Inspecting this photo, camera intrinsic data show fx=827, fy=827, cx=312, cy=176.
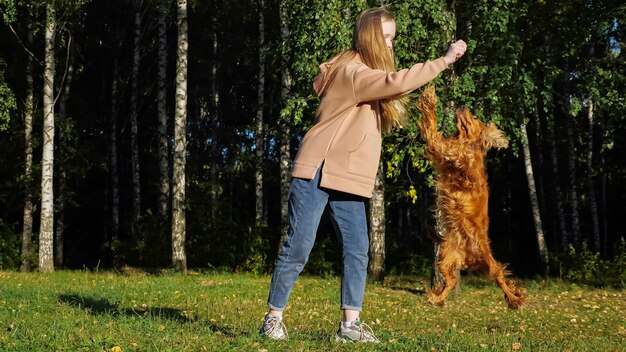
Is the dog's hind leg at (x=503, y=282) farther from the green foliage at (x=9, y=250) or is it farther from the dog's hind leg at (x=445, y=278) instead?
the green foliage at (x=9, y=250)

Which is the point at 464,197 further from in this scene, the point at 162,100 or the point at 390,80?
the point at 162,100

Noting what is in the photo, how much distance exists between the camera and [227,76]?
37.7m

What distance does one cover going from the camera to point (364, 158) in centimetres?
528

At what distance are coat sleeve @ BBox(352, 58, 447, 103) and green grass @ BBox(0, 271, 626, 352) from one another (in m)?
1.58

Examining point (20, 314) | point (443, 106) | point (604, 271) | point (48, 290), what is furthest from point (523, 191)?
point (20, 314)

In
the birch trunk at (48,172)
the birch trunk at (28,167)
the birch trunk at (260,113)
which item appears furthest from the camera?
the birch trunk at (260,113)

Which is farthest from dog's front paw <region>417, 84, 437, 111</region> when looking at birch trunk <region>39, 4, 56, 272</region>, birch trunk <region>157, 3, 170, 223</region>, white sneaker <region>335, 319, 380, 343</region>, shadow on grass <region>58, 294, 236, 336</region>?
birch trunk <region>157, 3, 170, 223</region>

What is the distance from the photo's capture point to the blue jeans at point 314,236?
525cm

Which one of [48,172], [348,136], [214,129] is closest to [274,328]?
[348,136]

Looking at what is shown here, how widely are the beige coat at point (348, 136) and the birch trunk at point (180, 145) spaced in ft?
41.7

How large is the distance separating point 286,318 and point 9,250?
17.4m

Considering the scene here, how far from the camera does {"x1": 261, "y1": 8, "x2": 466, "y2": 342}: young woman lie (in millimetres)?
5227

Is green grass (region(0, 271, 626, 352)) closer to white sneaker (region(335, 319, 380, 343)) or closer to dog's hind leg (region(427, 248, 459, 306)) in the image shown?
white sneaker (region(335, 319, 380, 343))

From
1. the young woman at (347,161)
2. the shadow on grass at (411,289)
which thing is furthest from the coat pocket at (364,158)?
the shadow on grass at (411,289)
